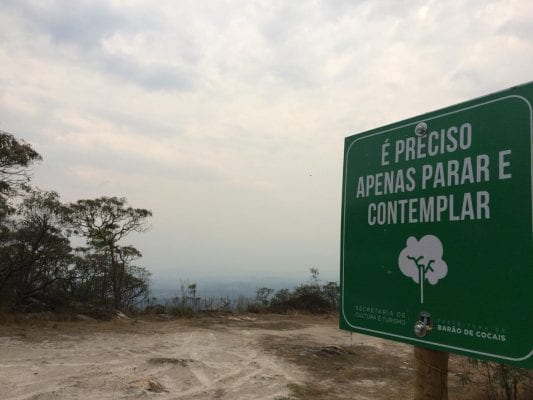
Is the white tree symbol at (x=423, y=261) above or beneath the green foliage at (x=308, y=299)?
above

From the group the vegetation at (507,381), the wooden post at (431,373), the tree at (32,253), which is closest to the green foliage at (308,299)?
the tree at (32,253)

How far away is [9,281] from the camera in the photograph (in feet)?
50.2

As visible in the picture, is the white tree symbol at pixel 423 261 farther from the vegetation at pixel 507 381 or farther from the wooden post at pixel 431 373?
the vegetation at pixel 507 381

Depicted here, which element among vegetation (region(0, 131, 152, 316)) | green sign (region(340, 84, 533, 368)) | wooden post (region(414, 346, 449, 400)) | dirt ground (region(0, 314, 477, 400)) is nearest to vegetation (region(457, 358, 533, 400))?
dirt ground (region(0, 314, 477, 400))

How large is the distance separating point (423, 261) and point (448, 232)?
156mm

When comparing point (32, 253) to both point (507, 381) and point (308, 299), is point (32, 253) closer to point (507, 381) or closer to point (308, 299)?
point (308, 299)

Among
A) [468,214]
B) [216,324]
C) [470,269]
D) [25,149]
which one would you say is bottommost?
[216,324]

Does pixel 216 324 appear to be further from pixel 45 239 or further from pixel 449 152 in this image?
pixel 449 152

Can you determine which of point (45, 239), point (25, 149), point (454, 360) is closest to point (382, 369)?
point (454, 360)

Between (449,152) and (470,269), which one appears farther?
(449,152)

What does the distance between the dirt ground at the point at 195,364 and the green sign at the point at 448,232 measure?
15.7 ft

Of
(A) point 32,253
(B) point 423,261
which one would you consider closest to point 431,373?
(B) point 423,261

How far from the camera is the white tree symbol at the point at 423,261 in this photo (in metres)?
1.77

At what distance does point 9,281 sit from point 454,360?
14255 millimetres
